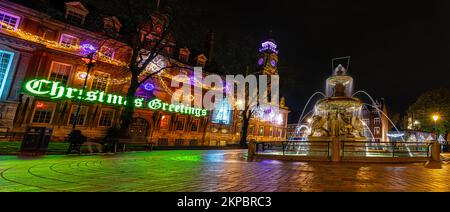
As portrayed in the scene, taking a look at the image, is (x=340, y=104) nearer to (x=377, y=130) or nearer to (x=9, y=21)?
(x=9, y=21)

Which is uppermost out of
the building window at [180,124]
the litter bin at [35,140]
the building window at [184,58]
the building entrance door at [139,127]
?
the building window at [184,58]

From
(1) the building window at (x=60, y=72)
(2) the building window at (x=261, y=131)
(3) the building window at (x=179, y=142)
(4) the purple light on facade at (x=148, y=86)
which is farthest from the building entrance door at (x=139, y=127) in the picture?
(2) the building window at (x=261, y=131)

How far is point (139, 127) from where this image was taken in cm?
3091

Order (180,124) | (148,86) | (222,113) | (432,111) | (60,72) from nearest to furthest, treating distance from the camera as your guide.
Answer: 1. (60,72)
2. (148,86)
3. (180,124)
4. (432,111)
5. (222,113)

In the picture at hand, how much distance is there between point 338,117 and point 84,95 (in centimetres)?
2544

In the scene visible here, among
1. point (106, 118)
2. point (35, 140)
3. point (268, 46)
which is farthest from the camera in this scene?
point (268, 46)

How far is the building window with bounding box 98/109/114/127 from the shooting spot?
27422 mm

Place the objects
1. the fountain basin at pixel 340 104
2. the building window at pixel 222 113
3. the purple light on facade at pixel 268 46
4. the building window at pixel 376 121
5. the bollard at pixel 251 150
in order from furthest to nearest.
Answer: the building window at pixel 376 121 → the purple light on facade at pixel 268 46 → the building window at pixel 222 113 → the fountain basin at pixel 340 104 → the bollard at pixel 251 150

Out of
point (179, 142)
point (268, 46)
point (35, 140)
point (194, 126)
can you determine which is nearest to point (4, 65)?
point (35, 140)

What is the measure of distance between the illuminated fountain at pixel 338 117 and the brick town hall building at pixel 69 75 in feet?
52.4

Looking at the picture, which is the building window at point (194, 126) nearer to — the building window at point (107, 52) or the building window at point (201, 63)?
the building window at point (201, 63)

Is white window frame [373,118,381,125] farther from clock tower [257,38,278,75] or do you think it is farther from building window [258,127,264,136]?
building window [258,127,264,136]

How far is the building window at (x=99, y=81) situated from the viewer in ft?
88.9
